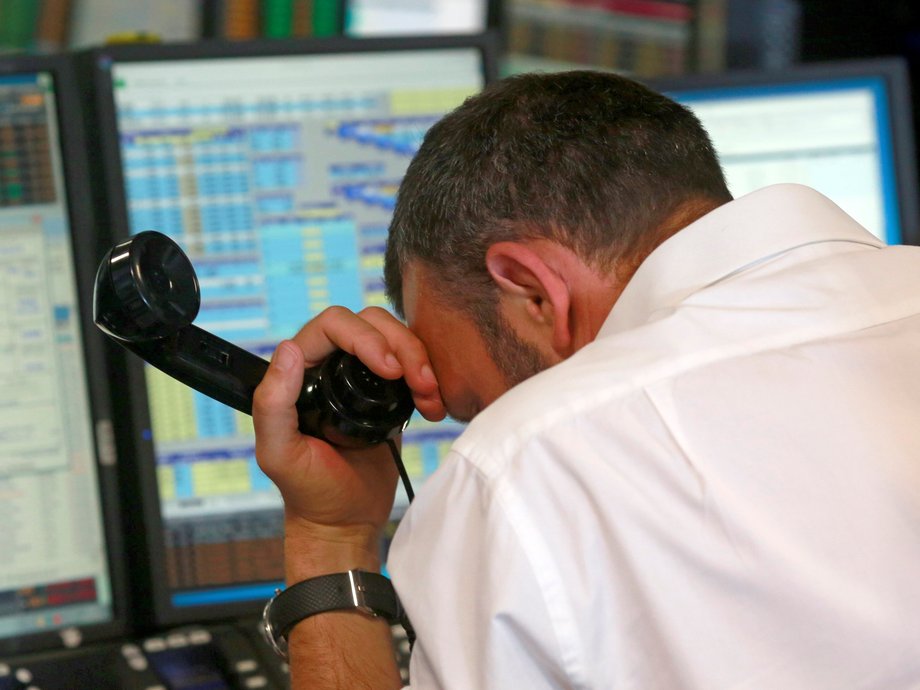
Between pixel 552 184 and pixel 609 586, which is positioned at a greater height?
pixel 552 184

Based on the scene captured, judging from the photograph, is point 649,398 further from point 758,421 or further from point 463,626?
point 463,626

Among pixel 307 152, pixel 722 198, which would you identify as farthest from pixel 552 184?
pixel 307 152

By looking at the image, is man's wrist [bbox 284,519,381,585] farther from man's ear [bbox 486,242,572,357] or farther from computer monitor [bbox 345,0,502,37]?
computer monitor [bbox 345,0,502,37]

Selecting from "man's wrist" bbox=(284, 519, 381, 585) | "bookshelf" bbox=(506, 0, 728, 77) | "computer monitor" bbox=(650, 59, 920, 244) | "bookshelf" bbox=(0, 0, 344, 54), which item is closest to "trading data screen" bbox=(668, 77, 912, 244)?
"computer monitor" bbox=(650, 59, 920, 244)

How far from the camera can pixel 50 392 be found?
1172 millimetres

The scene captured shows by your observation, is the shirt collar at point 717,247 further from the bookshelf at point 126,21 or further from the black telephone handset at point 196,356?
the bookshelf at point 126,21

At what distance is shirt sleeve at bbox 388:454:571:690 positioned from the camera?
0.63 meters

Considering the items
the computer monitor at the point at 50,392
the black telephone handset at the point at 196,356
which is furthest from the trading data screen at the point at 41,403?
the black telephone handset at the point at 196,356

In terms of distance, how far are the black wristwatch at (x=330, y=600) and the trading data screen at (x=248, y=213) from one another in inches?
10.6

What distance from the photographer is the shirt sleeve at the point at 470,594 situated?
2.07 ft

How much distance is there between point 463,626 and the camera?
2.20 ft

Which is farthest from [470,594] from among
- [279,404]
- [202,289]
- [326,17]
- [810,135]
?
[326,17]

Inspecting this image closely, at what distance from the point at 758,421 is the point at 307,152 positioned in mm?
744

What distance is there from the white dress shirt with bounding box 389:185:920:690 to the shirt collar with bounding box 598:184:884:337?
2.4 inches
